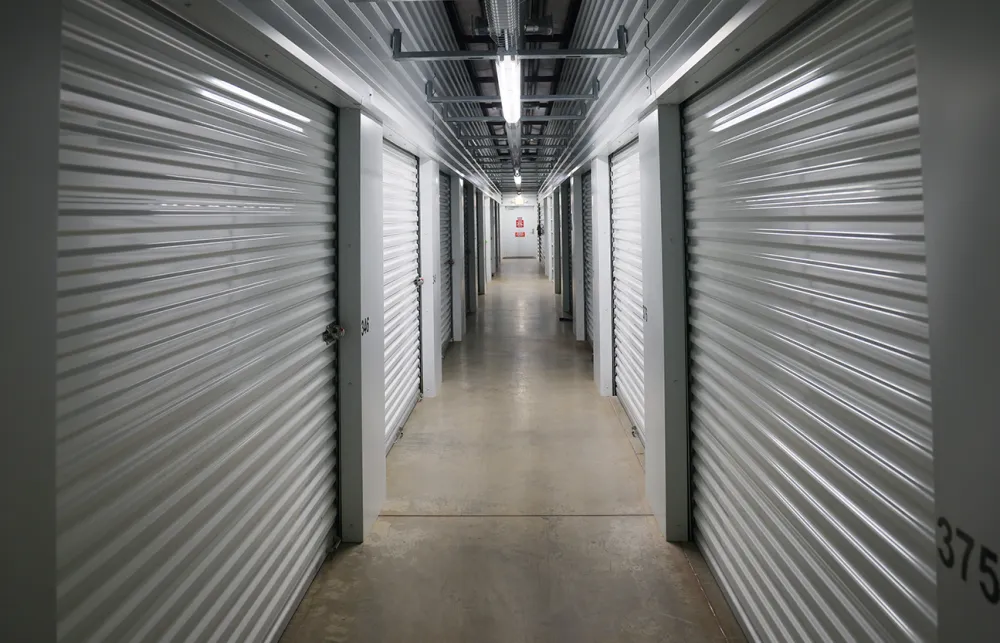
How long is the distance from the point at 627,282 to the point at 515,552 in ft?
9.06

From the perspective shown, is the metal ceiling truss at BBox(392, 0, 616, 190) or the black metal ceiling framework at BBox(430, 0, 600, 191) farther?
the black metal ceiling framework at BBox(430, 0, 600, 191)

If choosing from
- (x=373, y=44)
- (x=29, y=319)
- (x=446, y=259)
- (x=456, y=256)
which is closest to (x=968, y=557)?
(x=29, y=319)

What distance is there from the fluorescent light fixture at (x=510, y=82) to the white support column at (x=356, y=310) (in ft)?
2.52

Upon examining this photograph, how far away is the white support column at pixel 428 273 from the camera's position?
571 cm

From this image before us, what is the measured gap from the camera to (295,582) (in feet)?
8.38

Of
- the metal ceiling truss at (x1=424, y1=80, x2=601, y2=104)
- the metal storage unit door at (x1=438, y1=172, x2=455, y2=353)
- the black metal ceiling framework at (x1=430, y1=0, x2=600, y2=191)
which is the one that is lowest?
the metal storage unit door at (x1=438, y1=172, x2=455, y2=353)

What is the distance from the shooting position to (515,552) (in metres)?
2.98

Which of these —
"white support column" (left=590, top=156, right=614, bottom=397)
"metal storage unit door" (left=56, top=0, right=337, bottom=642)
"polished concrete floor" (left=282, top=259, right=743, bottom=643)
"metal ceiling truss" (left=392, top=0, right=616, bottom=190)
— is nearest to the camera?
"metal storage unit door" (left=56, top=0, right=337, bottom=642)

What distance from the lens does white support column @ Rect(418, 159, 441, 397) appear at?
571 centimetres

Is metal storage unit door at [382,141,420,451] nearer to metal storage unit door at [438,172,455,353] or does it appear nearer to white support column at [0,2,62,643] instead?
metal storage unit door at [438,172,455,353]

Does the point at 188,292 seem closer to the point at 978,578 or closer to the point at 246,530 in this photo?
the point at 246,530

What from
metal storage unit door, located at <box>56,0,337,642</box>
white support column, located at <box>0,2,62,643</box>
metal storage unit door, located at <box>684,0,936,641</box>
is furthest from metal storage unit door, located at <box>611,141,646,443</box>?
white support column, located at <box>0,2,62,643</box>

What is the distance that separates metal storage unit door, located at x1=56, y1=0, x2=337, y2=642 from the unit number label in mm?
1786

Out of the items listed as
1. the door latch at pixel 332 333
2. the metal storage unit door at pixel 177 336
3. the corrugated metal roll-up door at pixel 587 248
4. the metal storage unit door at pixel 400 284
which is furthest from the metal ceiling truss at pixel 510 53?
the corrugated metal roll-up door at pixel 587 248
